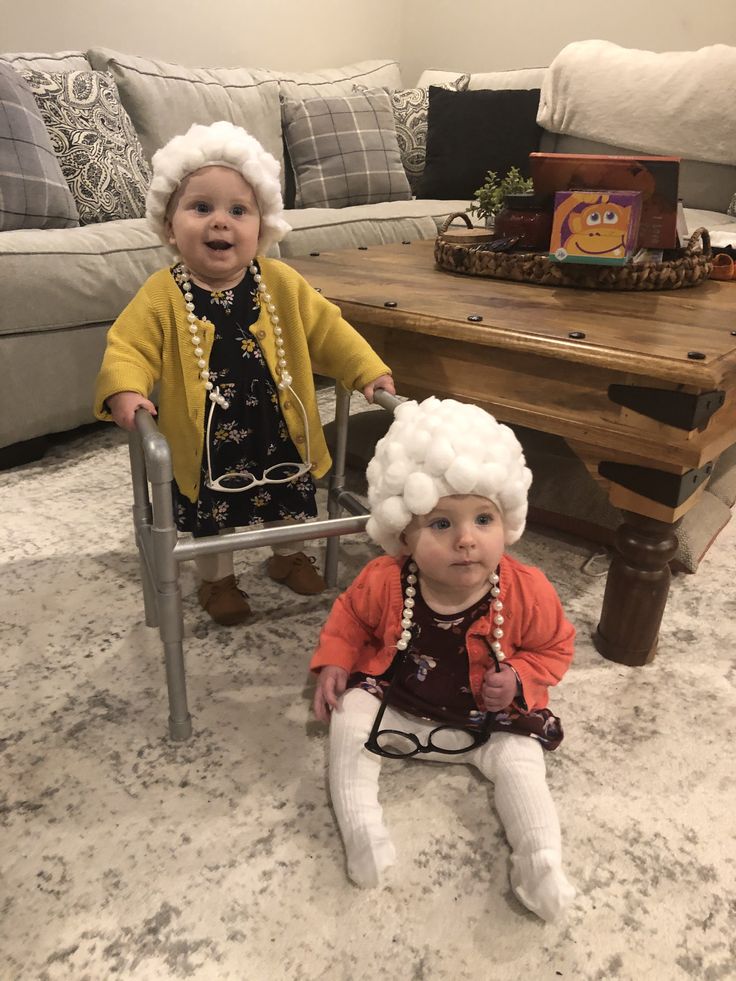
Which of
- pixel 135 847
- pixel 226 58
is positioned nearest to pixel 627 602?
pixel 135 847

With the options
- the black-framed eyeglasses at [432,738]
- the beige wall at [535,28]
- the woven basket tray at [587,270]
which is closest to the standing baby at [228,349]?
the black-framed eyeglasses at [432,738]

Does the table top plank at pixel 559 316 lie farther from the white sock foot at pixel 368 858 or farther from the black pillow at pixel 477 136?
the black pillow at pixel 477 136

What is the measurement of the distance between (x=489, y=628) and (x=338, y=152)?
2171 mm

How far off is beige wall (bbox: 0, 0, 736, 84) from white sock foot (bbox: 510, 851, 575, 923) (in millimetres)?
2526

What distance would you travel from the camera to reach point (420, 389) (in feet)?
4.00

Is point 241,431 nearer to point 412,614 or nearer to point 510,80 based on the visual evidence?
point 412,614

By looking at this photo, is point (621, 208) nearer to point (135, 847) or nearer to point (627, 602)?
point (627, 602)

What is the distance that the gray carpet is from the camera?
2.36ft

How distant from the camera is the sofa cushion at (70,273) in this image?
5.25 ft

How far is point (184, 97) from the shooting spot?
7.72ft

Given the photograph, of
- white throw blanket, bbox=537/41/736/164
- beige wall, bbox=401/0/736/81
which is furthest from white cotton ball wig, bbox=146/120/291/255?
beige wall, bbox=401/0/736/81

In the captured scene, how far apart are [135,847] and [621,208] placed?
45.9 inches

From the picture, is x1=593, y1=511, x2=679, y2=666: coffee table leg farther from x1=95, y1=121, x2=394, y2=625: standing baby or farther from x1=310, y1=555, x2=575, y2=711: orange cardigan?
x1=95, y1=121, x2=394, y2=625: standing baby

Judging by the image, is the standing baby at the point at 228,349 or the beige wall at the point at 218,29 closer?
the standing baby at the point at 228,349
